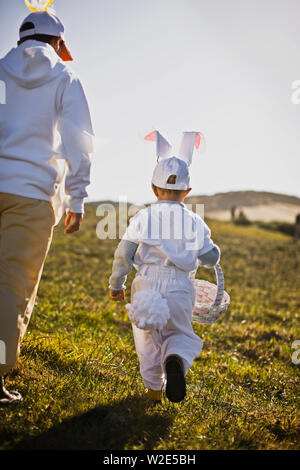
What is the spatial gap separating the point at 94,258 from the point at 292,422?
11.2 meters

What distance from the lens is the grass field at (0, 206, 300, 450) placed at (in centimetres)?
276

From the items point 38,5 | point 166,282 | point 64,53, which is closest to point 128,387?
point 166,282

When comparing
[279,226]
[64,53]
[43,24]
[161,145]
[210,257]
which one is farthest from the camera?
[279,226]

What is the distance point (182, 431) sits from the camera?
2941 mm

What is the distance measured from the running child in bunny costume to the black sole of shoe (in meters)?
0.08

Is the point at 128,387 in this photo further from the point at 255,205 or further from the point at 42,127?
the point at 255,205

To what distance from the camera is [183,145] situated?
3.84 meters

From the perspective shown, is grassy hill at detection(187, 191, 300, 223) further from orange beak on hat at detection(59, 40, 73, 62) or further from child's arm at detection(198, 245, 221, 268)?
orange beak on hat at detection(59, 40, 73, 62)

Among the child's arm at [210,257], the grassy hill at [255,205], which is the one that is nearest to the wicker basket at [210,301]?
the child's arm at [210,257]

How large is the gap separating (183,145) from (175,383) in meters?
2.19
